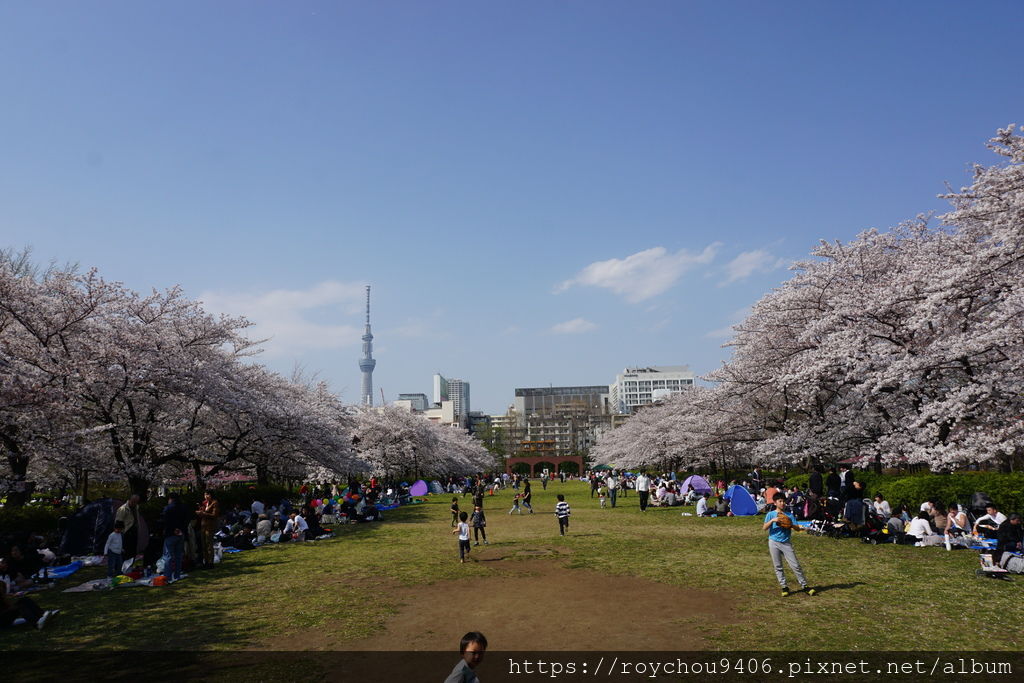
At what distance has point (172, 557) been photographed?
13.8 metres

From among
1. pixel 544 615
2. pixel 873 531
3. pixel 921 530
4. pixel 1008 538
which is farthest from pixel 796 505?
pixel 544 615

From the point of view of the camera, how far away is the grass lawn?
8.89 meters

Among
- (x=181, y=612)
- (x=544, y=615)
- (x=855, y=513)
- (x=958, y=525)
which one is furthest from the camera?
(x=855, y=513)

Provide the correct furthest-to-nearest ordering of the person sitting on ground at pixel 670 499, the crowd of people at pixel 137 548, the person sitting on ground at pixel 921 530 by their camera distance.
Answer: the person sitting on ground at pixel 670 499 < the person sitting on ground at pixel 921 530 < the crowd of people at pixel 137 548

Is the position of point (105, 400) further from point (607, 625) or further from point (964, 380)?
point (964, 380)

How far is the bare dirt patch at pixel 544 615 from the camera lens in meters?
8.71

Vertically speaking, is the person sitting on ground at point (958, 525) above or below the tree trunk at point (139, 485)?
below

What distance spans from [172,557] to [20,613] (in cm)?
381

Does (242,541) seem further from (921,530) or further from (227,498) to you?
(921,530)

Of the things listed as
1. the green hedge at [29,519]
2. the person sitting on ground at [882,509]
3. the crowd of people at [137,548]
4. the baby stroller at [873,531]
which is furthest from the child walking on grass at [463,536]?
the person sitting on ground at [882,509]

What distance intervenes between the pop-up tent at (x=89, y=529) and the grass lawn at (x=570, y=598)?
1.60 meters

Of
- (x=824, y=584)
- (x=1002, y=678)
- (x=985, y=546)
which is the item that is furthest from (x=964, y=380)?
(x=1002, y=678)

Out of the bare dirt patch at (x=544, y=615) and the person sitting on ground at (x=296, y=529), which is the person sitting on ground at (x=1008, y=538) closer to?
the bare dirt patch at (x=544, y=615)

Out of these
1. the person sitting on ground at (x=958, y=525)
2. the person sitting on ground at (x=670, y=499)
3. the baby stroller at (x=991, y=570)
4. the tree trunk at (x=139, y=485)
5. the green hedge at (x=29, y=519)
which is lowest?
the person sitting on ground at (x=670, y=499)
